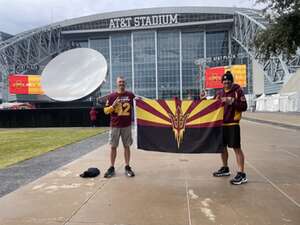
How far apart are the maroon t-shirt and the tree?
5.86 metres

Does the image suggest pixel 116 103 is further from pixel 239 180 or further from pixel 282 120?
pixel 282 120

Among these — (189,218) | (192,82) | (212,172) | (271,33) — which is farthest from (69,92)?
(192,82)

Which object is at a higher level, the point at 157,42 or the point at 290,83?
the point at 157,42

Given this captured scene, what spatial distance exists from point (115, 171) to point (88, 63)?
71.4ft

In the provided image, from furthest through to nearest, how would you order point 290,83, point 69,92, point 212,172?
point 290,83, point 69,92, point 212,172

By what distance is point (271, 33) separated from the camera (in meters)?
10.6

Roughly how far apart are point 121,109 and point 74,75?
2212cm

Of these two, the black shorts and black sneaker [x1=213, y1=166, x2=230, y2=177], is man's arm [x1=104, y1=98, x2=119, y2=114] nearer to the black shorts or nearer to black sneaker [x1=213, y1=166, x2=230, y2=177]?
the black shorts

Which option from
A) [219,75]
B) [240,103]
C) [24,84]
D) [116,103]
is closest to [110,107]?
[116,103]

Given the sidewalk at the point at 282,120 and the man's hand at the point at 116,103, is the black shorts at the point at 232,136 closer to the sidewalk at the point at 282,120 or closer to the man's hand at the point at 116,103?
the man's hand at the point at 116,103

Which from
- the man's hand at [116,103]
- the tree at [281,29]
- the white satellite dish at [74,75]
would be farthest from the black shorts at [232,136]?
the white satellite dish at [74,75]

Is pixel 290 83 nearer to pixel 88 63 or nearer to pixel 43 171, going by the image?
pixel 88 63

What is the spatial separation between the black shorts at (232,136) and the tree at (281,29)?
5.24 m

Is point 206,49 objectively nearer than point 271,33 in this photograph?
No
